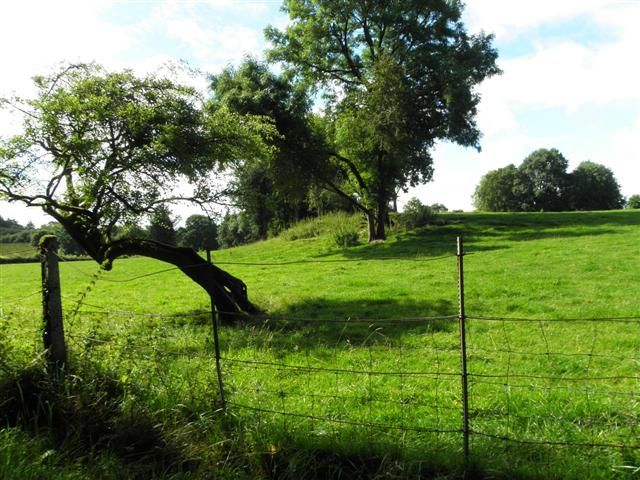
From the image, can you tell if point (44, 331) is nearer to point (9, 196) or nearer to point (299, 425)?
point (299, 425)

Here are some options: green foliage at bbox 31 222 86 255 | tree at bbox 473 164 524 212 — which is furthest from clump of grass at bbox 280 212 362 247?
tree at bbox 473 164 524 212

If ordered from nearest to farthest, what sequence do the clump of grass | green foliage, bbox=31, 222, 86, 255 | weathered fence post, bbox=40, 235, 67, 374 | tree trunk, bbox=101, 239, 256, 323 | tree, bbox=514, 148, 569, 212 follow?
weathered fence post, bbox=40, 235, 67, 374
tree trunk, bbox=101, 239, 256, 323
green foliage, bbox=31, 222, 86, 255
the clump of grass
tree, bbox=514, 148, 569, 212

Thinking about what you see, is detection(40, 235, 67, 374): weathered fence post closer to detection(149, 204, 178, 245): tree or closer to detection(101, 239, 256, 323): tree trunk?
detection(101, 239, 256, 323): tree trunk

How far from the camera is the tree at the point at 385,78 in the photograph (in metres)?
23.3

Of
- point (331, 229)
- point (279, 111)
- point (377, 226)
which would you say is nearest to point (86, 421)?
point (279, 111)

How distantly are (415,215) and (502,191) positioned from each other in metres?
66.0


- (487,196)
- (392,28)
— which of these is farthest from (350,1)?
(487,196)

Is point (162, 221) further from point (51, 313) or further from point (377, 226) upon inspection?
point (377, 226)

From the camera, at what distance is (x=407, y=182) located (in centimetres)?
2738

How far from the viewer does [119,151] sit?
10.3 meters

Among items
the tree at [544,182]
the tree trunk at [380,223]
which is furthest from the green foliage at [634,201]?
the tree trunk at [380,223]

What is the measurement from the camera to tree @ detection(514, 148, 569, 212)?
80188 mm

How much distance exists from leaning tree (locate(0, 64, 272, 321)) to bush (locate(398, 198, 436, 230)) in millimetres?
17994

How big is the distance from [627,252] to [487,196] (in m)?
77.1
